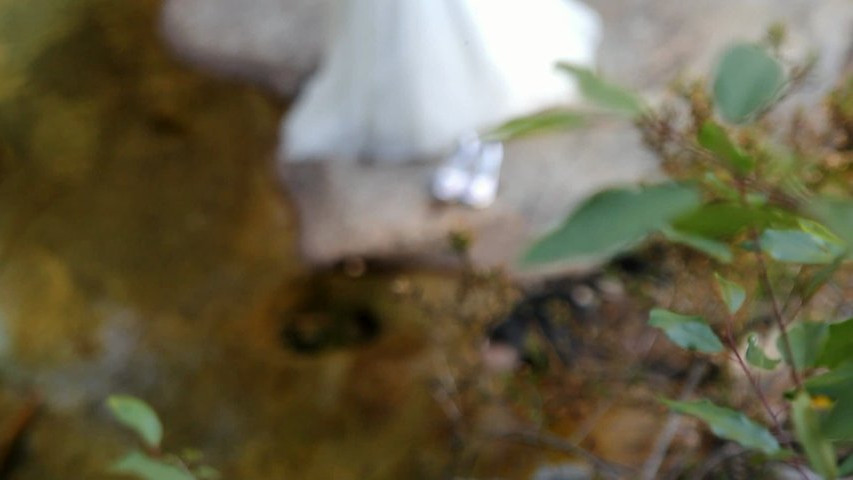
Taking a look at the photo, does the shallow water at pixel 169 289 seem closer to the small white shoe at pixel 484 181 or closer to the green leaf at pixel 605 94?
the small white shoe at pixel 484 181

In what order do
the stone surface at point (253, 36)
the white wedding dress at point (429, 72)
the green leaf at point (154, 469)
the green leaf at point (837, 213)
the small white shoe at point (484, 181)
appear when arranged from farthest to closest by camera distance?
the stone surface at point (253, 36) → the small white shoe at point (484, 181) → the white wedding dress at point (429, 72) → the green leaf at point (154, 469) → the green leaf at point (837, 213)

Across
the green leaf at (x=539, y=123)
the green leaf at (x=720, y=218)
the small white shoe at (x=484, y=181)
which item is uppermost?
the green leaf at (x=539, y=123)

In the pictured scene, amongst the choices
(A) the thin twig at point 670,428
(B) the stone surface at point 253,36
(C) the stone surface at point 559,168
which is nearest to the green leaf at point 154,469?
(A) the thin twig at point 670,428

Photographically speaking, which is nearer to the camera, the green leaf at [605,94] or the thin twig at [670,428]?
the green leaf at [605,94]

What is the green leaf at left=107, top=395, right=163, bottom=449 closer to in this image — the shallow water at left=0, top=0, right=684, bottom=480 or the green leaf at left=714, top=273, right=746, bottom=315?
the green leaf at left=714, top=273, right=746, bottom=315

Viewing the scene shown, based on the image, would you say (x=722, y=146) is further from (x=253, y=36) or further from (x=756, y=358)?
(x=253, y=36)

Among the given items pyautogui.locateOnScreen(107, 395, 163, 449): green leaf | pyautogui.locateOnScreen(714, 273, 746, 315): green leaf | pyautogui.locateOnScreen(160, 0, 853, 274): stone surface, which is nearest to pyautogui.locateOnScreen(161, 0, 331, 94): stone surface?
pyautogui.locateOnScreen(160, 0, 853, 274): stone surface

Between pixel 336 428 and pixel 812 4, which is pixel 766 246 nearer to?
pixel 336 428
